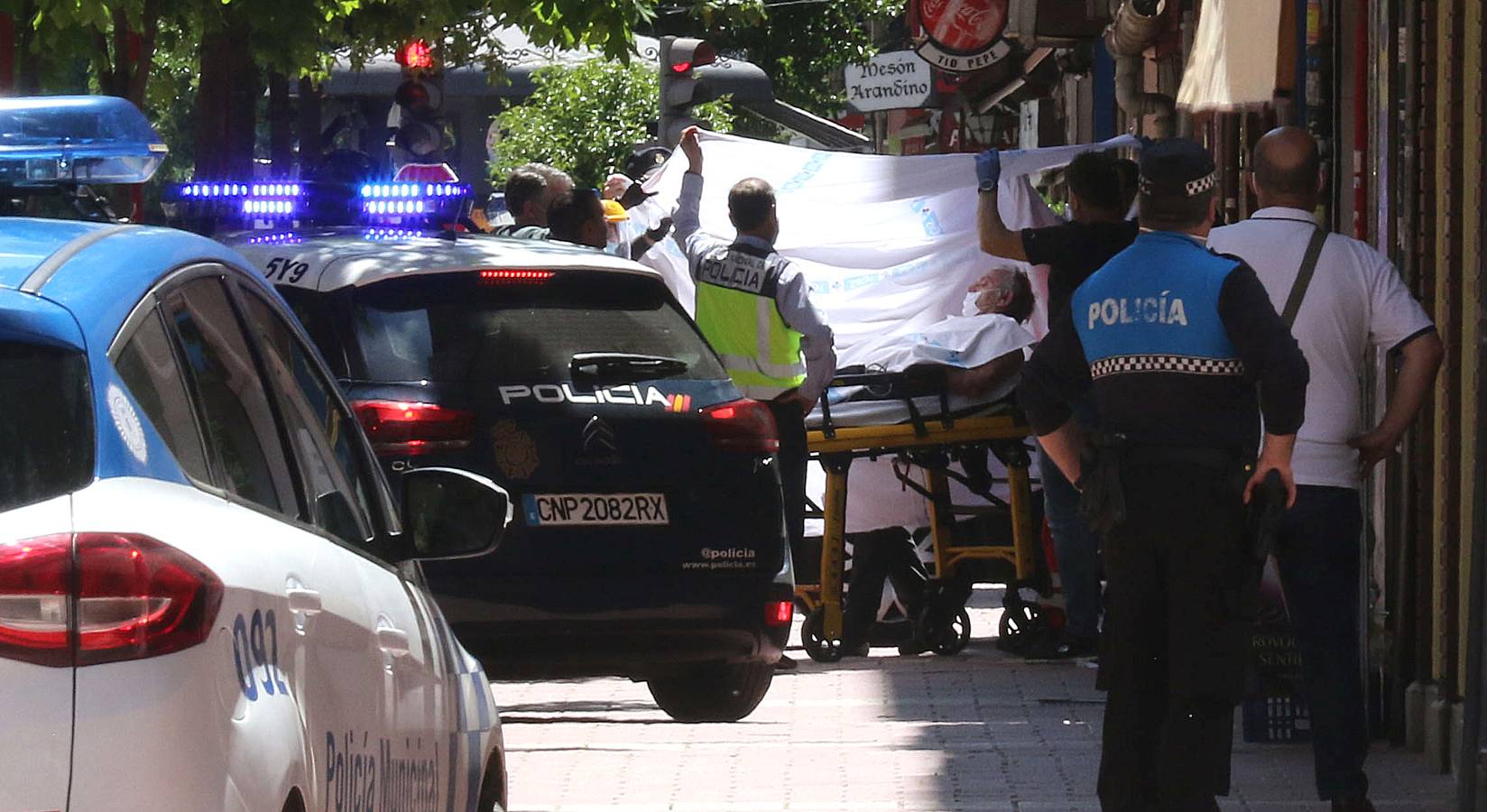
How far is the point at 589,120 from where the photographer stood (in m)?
33.1

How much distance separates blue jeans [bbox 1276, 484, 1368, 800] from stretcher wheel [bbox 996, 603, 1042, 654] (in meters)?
4.68

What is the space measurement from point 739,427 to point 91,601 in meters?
5.60

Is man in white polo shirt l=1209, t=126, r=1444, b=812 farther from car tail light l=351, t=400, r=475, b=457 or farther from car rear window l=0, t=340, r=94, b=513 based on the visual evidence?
car rear window l=0, t=340, r=94, b=513

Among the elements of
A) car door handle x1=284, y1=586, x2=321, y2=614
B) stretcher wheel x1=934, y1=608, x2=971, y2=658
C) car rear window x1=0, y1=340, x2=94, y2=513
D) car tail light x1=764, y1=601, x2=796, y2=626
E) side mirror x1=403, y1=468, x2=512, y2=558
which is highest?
car rear window x1=0, y1=340, x2=94, y2=513

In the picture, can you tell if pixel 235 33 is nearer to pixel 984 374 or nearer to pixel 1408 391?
pixel 984 374

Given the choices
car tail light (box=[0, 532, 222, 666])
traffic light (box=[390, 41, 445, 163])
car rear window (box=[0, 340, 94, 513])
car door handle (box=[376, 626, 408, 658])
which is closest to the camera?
car tail light (box=[0, 532, 222, 666])

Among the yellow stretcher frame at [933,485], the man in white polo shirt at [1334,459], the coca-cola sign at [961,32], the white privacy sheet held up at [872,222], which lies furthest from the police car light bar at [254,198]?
the coca-cola sign at [961,32]

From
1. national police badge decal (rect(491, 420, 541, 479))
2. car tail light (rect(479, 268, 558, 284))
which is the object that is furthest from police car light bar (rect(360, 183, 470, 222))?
national police badge decal (rect(491, 420, 541, 479))

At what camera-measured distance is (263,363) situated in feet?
12.4

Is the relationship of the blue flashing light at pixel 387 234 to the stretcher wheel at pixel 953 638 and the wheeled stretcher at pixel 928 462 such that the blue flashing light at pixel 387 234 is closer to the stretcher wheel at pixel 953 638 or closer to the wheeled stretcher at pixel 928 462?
the wheeled stretcher at pixel 928 462

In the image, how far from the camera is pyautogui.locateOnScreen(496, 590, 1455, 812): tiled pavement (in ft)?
24.7

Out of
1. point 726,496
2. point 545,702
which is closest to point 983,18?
point 545,702

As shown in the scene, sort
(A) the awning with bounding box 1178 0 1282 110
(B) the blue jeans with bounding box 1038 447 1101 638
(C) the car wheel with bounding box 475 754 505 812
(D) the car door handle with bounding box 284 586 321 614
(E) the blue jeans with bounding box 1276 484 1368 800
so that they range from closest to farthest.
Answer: (D) the car door handle with bounding box 284 586 321 614
(C) the car wheel with bounding box 475 754 505 812
(E) the blue jeans with bounding box 1276 484 1368 800
(A) the awning with bounding box 1178 0 1282 110
(B) the blue jeans with bounding box 1038 447 1101 638

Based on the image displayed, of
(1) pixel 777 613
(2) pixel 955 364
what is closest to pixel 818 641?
(2) pixel 955 364
